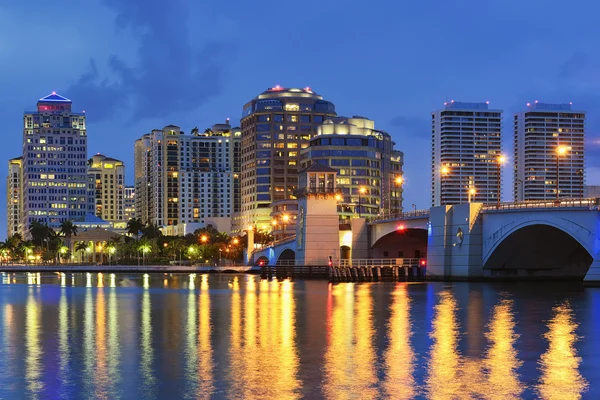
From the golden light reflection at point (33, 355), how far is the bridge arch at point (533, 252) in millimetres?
47562

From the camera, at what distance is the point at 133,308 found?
69.1 metres

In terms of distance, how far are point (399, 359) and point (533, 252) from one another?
6469 centimetres

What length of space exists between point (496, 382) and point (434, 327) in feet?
63.0

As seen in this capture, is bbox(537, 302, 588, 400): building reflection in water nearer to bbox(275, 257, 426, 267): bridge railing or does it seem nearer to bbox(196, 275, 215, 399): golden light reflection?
bbox(196, 275, 215, 399): golden light reflection

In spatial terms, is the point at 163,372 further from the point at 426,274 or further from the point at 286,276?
the point at 286,276

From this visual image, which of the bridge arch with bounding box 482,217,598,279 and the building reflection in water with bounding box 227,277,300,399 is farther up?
the bridge arch with bounding box 482,217,598,279

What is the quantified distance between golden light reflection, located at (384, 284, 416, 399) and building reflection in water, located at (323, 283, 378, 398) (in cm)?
64

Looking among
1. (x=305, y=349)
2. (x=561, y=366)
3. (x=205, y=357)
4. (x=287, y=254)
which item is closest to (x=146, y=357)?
(x=205, y=357)

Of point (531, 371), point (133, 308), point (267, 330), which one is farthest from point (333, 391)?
point (133, 308)

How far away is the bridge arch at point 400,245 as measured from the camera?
124 m

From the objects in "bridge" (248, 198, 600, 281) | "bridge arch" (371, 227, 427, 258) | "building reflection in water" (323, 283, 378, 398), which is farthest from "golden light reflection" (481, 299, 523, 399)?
"bridge arch" (371, 227, 427, 258)

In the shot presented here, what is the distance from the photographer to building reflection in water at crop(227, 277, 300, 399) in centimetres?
3228

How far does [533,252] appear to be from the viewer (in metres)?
100

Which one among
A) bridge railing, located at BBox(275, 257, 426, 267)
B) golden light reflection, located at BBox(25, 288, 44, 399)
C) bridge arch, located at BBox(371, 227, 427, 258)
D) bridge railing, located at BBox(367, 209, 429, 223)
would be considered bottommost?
golden light reflection, located at BBox(25, 288, 44, 399)
